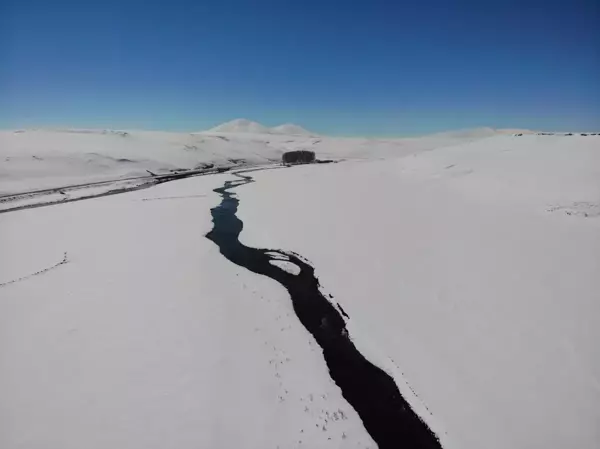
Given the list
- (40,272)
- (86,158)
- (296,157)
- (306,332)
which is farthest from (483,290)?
(296,157)

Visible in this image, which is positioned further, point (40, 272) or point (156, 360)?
point (40, 272)

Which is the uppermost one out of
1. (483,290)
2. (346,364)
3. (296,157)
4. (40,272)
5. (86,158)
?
(86,158)

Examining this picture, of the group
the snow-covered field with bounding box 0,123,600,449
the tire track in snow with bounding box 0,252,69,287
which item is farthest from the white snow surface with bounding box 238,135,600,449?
the tire track in snow with bounding box 0,252,69,287

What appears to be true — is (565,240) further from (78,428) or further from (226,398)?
(78,428)

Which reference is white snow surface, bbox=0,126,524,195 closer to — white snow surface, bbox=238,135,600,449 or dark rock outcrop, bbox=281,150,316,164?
dark rock outcrop, bbox=281,150,316,164

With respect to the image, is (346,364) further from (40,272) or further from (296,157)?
(296,157)

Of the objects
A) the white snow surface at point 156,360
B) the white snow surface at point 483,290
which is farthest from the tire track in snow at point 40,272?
the white snow surface at point 483,290

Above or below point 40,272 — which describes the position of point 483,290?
above
